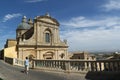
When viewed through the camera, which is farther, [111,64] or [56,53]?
[56,53]

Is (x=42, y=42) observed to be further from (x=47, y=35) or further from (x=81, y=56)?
(x=81, y=56)

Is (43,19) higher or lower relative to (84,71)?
higher

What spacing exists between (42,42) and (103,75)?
33.3m

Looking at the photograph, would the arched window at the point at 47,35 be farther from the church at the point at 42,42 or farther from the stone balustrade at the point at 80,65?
the stone balustrade at the point at 80,65

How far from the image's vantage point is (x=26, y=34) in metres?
49.0

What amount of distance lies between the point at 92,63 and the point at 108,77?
171 centimetres

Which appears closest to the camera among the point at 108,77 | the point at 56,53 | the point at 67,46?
the point at 108,77

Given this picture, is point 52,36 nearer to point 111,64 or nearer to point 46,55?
point 46,55

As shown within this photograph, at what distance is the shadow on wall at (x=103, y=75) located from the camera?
11.6 metres

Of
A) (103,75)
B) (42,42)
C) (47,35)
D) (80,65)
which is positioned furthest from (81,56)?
(103,75)

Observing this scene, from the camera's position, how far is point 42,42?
4475 cm

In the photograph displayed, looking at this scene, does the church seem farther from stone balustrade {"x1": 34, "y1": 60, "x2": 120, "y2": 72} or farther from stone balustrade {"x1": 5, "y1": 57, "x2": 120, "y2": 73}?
stone balustrade {"x1": 34, "y1": 60, "x2": 120, "y2": 72}

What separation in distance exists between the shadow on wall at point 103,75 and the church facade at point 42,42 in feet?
93.4

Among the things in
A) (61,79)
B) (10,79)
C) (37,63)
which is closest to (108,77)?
(61,79)
